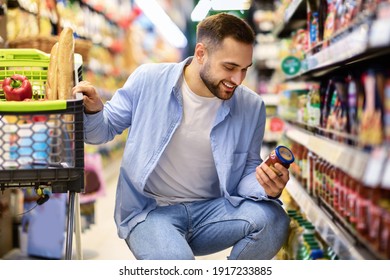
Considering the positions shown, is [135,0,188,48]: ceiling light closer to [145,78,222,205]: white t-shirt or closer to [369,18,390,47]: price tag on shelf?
[145,78,222,205]: white t-shirt

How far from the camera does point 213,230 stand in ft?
7.64

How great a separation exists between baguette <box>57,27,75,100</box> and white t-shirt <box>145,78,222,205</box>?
1.51 ft

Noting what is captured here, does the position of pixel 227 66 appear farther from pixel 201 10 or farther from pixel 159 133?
pixel 201 10

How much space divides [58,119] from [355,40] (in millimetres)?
955

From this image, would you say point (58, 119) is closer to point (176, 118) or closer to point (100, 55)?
point (176, 118)

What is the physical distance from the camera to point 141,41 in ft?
38.2

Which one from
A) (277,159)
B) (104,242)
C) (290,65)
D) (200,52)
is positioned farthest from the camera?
(104,242)

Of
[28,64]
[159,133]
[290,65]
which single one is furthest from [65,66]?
[290,65]

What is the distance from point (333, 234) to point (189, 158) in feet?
2.04

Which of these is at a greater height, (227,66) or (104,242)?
(227,66)

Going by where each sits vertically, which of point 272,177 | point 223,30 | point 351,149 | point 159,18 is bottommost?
point 272,177

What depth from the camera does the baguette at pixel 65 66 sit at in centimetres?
221

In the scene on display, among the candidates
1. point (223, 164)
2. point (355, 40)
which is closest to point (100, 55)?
point (223, 164)
